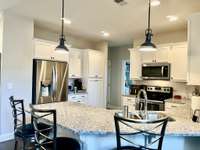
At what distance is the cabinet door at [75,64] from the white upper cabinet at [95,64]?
344mm

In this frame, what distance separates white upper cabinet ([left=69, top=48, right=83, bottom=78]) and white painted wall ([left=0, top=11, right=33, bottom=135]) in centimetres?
162

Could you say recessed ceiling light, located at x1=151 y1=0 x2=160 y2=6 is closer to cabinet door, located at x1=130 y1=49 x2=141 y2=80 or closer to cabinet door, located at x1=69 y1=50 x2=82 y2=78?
cabinet door, located at x1=130 y1=49 x2=141 y2=80

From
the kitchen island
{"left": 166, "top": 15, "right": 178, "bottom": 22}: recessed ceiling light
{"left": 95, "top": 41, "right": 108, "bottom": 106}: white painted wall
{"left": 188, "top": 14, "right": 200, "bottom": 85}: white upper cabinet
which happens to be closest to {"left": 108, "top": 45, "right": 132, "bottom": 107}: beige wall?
{"left": 95, "top": 41, "right": 108, "bottom": 106}: white painted wall

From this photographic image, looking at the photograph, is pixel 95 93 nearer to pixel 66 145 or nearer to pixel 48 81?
pixel 48 81

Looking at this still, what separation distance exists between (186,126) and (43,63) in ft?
12.2

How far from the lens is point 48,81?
4887 millimetres

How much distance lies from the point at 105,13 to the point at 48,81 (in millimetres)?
2250

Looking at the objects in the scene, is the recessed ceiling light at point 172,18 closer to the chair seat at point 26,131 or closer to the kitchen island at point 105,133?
the kitchen island at point 105,133

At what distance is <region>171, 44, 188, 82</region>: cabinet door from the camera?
4.77 metres

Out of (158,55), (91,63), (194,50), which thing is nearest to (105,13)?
(194,50)

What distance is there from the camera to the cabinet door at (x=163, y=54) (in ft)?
16.8

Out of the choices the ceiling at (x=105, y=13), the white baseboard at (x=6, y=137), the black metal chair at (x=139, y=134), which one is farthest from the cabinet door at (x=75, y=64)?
the black metal chair at (x=139, y=134)

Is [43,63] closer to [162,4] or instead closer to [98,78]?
[98,78]

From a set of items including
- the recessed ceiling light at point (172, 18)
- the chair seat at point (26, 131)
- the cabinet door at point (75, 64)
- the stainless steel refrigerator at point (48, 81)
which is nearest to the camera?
the chair seat at point (26, 131)
